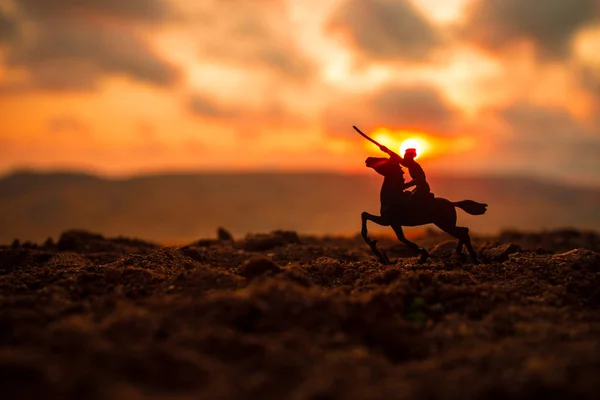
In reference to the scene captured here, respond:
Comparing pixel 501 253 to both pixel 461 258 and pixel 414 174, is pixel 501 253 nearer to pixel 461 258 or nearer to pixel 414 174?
pixel 461 258

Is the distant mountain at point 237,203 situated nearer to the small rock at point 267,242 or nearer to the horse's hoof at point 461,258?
the small rock at point 267,242

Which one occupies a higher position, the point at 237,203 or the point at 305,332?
the point at 237,203

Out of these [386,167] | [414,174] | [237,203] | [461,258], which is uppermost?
[237,203]

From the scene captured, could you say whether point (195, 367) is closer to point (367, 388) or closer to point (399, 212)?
point (367, 388)

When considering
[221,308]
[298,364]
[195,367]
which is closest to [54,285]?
[221,308]

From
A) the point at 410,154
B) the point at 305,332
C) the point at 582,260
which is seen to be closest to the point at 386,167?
the point at 410,154

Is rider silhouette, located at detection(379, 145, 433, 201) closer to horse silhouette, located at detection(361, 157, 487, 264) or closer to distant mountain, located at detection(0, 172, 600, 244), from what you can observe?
horse silhouette, located at detection(361, 157, 487, 264)
